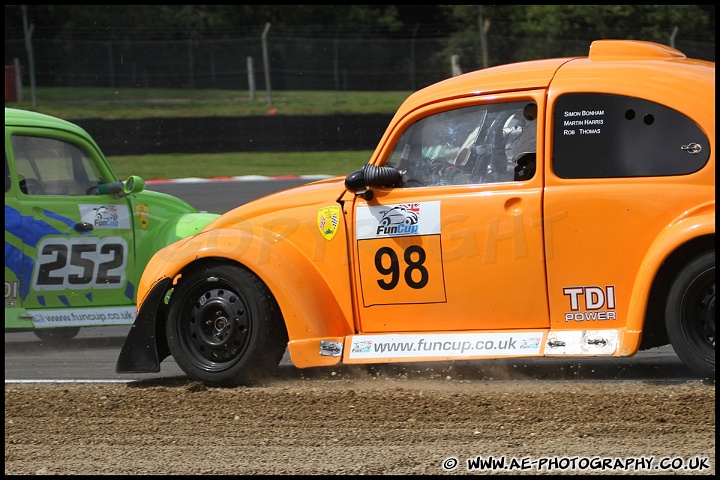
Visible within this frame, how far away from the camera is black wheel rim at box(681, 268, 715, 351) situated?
5621mm

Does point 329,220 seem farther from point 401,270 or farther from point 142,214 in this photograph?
point 142,214

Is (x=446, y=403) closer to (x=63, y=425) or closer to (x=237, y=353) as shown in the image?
(x=237, y=353)

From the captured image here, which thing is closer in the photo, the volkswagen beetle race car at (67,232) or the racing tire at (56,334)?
the volkswagen beetle race car at (67,232)

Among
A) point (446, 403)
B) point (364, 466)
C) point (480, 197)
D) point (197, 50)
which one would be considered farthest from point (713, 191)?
point (197, 50)

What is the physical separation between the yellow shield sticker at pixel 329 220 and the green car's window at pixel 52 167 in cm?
340

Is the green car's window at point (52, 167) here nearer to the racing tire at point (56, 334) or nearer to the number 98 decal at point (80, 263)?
the number 98 decal at point (80, 263)

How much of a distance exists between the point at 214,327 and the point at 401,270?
1337mm

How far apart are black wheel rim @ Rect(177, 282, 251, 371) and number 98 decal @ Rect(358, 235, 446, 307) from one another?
84 centimetres

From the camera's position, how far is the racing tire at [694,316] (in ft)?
18.4

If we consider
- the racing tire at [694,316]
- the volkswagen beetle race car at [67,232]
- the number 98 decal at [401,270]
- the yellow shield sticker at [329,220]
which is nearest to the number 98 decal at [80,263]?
the volkswagen beetle race car at [67,232]

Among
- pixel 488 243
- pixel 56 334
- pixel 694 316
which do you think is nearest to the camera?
pixel 694 316

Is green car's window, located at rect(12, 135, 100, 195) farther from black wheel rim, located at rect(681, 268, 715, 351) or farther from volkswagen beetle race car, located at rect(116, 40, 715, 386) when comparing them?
black wheel rim, located at rect(681, 268, 715, 351)

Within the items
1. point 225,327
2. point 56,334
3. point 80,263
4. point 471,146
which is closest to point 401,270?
point 471,146

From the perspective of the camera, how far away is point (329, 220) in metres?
6.56
